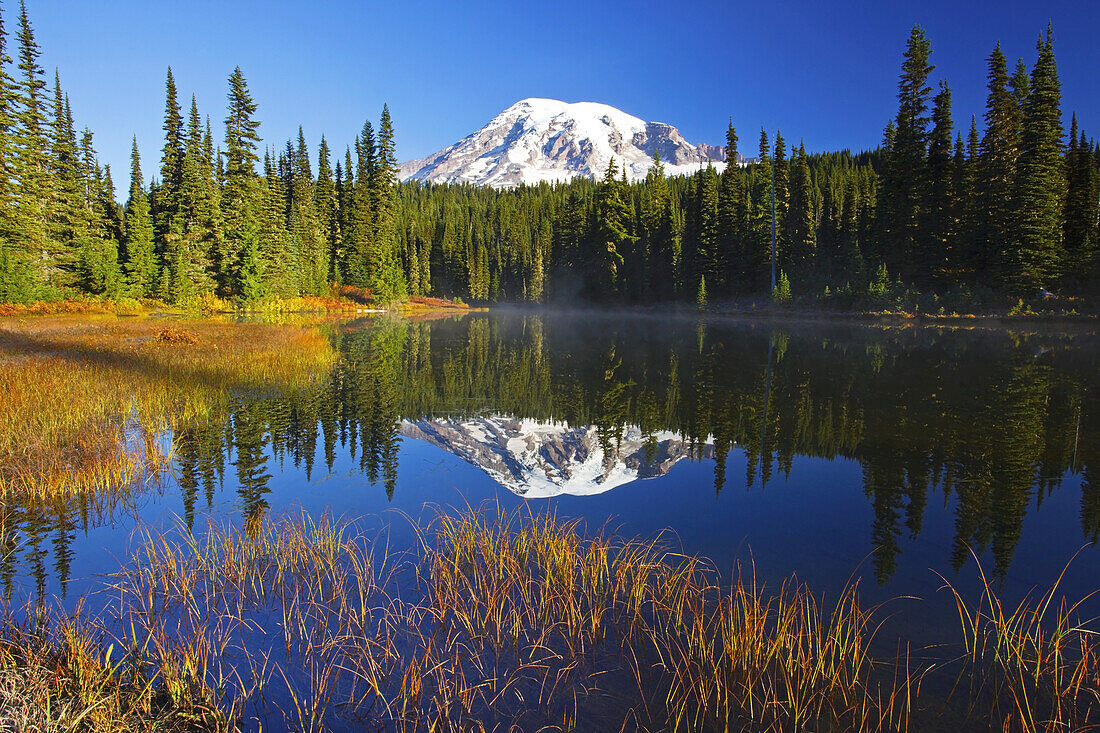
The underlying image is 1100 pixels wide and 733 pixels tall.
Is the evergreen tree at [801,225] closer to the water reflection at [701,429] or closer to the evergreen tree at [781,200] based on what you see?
the evergreen tree at [781,200]

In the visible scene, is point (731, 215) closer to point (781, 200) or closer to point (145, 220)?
point (781, 200)

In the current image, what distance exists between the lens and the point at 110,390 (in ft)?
42.9

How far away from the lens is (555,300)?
92.5m

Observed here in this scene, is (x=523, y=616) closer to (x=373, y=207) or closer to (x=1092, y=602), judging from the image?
(x=1092, y=602)

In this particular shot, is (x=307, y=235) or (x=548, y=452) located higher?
(x=307, y=235)

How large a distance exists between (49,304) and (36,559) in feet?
127

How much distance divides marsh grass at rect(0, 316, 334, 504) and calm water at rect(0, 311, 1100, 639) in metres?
0.74

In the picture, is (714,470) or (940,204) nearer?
(714,470)

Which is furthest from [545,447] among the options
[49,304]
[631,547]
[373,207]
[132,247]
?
[373,207]

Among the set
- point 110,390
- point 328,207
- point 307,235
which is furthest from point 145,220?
point 110,390

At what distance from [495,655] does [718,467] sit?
6.71 meters

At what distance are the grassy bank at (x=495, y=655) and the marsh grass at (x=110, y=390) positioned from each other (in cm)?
391

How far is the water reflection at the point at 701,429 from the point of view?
817 centimetres

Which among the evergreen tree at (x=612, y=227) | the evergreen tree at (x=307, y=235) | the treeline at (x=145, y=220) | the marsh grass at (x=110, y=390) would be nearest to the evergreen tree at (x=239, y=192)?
the treeline at (x=145, y=220)
